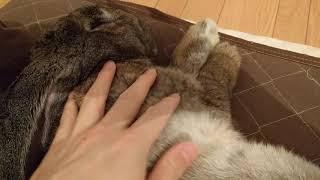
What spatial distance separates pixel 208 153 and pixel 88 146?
0.93ft

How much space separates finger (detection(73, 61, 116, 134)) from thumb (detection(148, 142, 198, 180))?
190 mm

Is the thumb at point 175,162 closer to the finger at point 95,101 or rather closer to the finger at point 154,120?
the finger at point 154,120

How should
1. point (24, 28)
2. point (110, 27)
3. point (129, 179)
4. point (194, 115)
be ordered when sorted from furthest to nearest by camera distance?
point (24, 28) < point (110, 27) < point (194, 115) < point (129, 179)

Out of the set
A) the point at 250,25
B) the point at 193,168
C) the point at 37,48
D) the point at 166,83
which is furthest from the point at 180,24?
the point at 193,168

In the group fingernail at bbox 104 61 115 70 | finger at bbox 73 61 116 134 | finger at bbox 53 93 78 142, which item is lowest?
finger at bbox 53 93 78 142

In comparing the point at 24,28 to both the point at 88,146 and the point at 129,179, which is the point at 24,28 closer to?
the point at 88,146

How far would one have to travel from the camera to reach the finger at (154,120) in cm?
98

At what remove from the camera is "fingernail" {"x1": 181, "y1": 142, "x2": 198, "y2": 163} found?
993 millimetres

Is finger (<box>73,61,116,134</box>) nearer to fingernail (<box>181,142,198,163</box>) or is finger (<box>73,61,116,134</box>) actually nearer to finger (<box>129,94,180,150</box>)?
finger (<box>129,94,180,150</box>)

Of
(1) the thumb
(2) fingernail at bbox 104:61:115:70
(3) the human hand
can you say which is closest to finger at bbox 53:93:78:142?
(3) the human hand

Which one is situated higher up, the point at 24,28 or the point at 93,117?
the point at 93,117

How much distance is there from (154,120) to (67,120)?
211mm

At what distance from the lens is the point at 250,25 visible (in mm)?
1705

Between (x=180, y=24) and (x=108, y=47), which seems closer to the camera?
(x=108, y=47)
